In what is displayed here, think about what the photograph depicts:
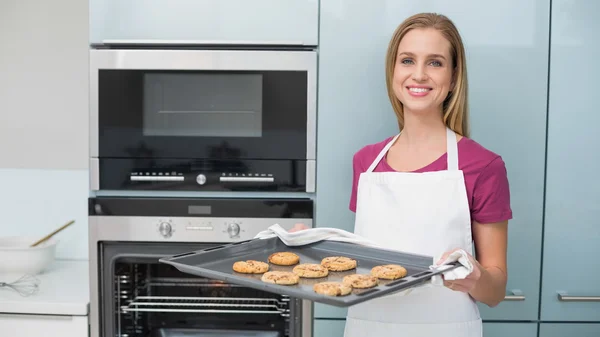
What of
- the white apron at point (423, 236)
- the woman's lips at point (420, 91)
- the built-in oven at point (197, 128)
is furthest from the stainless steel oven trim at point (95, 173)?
the woman's lips at point (420, 91)

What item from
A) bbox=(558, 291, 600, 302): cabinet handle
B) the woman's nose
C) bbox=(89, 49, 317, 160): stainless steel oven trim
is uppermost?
bbox=(89, 49, 317, 160): stainless steel oven trim

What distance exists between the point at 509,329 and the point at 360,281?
28.5 inches

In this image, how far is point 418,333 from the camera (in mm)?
1429

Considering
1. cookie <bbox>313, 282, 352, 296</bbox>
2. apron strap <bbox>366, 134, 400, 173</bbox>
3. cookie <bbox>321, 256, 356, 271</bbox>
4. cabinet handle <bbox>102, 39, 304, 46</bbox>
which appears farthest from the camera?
cabinet handle <bbox>102, 39, 304, 46</bbox>

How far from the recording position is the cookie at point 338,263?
1361 mm

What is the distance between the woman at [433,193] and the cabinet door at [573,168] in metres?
0.41

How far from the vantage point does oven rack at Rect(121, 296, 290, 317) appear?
176 cm

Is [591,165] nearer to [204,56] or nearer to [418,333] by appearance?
[418,333]

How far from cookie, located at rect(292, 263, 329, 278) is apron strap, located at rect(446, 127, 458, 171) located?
1.15 feet

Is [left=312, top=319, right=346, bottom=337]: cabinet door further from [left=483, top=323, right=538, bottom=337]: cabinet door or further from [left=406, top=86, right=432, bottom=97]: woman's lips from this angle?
[left=406, top=86, right=432, bottom=97]: woman's lips

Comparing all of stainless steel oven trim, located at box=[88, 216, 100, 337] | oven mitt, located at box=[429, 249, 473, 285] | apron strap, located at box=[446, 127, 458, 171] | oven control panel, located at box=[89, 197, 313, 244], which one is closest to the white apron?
apron strap, located at box=[446, 127, 458, 171]

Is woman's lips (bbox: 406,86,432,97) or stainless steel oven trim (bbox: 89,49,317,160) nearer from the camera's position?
woman's lips (bbox: 406,86,432,97)

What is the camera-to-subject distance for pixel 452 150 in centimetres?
143

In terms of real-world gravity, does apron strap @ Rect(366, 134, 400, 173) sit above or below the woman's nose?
below
